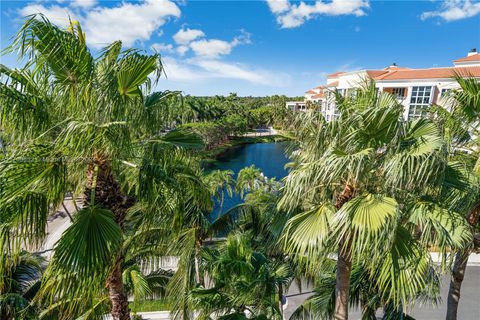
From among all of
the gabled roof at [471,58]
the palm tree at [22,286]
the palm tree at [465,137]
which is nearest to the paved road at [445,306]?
the palm tree at [465,137]

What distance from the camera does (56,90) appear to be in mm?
3334

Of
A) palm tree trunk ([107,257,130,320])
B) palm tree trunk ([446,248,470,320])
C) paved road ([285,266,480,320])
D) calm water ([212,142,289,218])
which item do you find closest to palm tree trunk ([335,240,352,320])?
palm tree trunk ([107,257,130,320])

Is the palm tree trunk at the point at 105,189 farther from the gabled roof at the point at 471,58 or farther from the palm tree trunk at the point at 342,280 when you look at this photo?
the gabled roof at the point at 471,58

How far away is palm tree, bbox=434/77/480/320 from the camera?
3.99 meters

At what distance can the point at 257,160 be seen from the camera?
46.8m

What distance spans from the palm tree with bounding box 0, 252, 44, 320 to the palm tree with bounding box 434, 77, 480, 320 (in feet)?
22.0

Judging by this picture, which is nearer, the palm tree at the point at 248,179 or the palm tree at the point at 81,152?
the palm tree at the point at 81,152

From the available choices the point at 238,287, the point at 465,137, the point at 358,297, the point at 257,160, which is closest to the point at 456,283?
the point at 358,297

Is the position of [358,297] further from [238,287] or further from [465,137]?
[465,137]

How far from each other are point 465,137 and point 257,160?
41777 millimetres

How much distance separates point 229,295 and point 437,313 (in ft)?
31.6

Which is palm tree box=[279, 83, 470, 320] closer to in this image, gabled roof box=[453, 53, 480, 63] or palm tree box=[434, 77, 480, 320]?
palm tree box=[434, 77, 480, 320]

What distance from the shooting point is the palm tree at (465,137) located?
157 inches

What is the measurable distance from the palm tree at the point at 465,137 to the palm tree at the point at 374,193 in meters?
0.61
